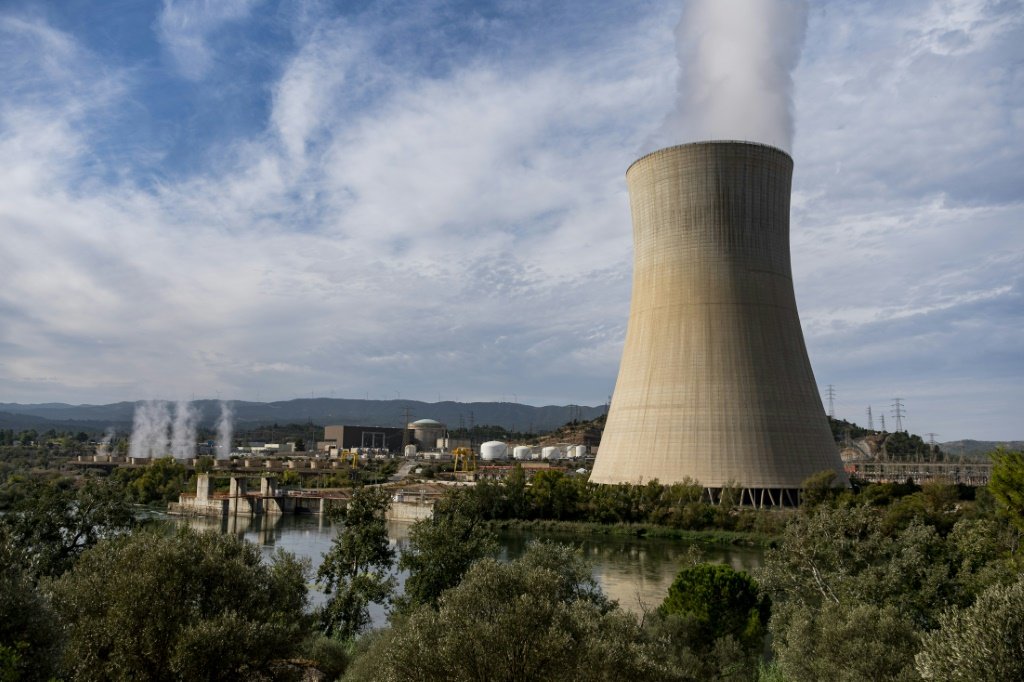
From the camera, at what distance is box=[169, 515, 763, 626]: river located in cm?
1963

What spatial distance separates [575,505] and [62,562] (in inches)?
893

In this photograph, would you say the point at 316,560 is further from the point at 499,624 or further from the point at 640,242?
the point at 499,624

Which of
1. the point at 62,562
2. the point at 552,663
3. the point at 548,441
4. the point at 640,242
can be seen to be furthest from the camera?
the point at 548,441

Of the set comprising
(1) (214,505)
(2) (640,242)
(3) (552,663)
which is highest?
(2) (640,242)

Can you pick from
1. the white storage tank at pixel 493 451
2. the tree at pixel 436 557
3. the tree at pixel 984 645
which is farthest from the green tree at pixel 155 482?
the tree at pixel 984 645

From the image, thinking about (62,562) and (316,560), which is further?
(316,560)

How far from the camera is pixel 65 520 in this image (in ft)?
44.9

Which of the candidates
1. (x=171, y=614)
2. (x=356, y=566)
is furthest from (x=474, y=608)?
(x=356, y=566)

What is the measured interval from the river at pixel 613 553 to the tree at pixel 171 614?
6.99 meters

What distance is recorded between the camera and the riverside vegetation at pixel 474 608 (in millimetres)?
6133

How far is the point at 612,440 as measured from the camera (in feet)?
93.5

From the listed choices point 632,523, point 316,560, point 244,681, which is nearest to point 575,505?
point 632,523

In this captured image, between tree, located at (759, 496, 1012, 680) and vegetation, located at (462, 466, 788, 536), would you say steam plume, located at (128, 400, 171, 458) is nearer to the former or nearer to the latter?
Result: vegetation, located at (462, 466, 788, 536)

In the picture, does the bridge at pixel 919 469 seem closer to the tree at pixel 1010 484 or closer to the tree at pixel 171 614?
the tree at pixel 1010 484
